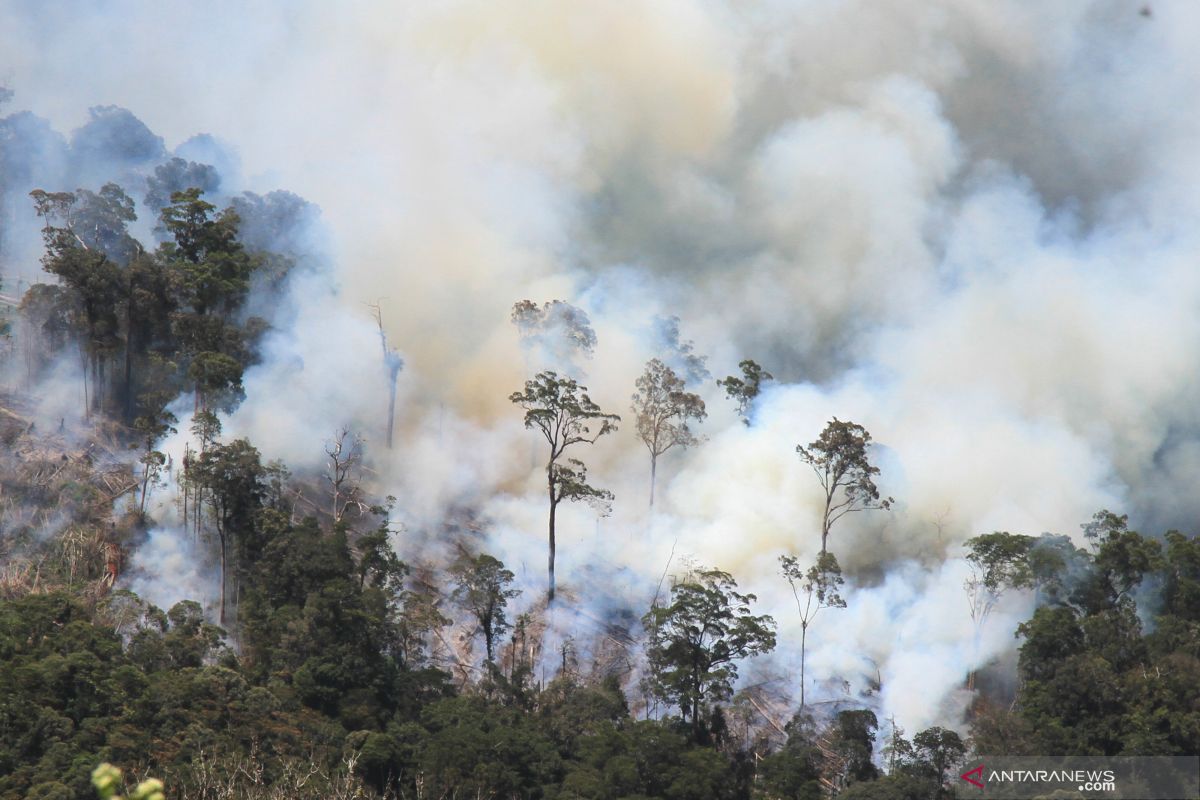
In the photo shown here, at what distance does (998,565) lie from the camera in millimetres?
62844

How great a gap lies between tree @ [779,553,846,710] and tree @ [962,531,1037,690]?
6088 mm

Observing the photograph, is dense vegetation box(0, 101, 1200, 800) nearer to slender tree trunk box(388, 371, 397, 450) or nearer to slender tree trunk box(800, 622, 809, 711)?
slender tree trunk box(800, 622, 809, 711)

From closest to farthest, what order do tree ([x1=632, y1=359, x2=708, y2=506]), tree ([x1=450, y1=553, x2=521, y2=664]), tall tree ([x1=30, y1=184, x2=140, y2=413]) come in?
tree ([x1=450, y1=553, x2=521, y2=664]) < tall tree ([x1=30, y1=184, x2=140, y2=413]) < tree ([x1=632, y1=359, x2=708, y2=506])

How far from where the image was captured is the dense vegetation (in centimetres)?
5066

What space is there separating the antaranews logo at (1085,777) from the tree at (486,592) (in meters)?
20.7

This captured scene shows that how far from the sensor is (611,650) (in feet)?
213

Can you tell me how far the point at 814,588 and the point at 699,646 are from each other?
7.73 m

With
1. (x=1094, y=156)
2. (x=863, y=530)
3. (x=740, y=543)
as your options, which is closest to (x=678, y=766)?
(x=740, y=543)

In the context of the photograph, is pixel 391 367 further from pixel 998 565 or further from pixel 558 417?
pixel 998 565

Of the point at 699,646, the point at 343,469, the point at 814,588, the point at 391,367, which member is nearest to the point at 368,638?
the point at 343,469

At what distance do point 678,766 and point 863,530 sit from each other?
23941 mm

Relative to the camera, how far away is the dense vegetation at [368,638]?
50.7 metres

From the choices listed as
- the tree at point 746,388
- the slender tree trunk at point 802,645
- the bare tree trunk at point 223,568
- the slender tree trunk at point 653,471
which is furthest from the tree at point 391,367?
the slender tree trunk at point 802,645

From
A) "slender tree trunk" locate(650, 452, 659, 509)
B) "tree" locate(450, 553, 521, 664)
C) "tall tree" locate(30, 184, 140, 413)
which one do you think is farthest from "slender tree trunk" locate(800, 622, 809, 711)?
"tall tree" locate(30, 184, 140, 413)
